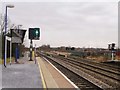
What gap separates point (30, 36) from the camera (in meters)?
41.3

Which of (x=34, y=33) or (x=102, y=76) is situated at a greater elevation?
(x=34, y=33)

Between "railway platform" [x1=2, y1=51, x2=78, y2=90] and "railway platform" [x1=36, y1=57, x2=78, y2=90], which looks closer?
"railway platform" [x1=2, y1=51, x2=78, y2=90]

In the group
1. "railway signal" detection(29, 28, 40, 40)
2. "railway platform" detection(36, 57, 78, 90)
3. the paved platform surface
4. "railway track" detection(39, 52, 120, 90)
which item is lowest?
"railway track" detection(39, 52, 120, 90)

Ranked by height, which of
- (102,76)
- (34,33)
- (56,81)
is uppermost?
(34,33)

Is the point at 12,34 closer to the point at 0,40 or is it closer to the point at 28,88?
the point at 0,40

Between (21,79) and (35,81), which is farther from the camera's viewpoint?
(21,79)

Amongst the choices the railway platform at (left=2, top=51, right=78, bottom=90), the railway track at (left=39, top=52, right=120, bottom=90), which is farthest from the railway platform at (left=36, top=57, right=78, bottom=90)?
the railway track at (left=39, top=52, right=120, bottom=90)

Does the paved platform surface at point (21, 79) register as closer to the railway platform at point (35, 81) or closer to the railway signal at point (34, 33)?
the railway platform at point (35, 81)

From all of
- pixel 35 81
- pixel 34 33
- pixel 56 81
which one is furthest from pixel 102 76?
pixel 34 33

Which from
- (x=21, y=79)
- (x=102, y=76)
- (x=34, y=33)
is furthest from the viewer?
(x=34, y=33)

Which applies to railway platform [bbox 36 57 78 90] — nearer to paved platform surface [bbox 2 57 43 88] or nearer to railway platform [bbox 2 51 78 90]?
railway platform [bbox 2 51 78 90]

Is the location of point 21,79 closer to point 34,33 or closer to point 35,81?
point 35,81

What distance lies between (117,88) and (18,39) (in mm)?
20168

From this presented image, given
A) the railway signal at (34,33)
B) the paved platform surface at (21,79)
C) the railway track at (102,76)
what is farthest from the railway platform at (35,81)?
the railway signal at (34,33)
